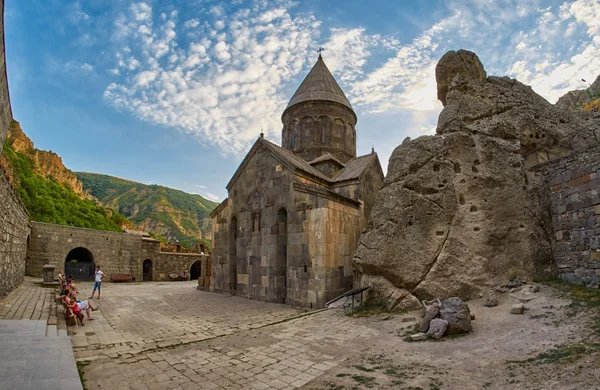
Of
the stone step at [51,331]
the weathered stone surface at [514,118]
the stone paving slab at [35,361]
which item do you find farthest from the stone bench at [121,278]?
the weathered stone surface at [514,118]

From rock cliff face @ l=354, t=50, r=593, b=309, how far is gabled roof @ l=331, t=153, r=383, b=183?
15.3 feet

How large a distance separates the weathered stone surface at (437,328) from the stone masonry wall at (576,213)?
3381 millimetres

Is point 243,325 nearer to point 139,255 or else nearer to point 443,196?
point 443,196

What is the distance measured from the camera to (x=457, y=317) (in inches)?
230

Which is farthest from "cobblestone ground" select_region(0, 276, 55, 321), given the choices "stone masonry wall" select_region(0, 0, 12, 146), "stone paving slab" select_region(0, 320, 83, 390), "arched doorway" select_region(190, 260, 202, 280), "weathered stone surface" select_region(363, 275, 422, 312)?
"arched doorway" select_region(190, 260, 202, 280)

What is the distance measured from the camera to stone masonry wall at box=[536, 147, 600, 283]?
6.60 meters

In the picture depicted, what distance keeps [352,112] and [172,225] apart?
177 feet

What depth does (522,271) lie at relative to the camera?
24.6 feet

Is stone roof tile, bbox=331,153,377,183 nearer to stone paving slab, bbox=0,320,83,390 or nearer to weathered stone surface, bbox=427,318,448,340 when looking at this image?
weathered stone surface, bbox=427,318,448,340

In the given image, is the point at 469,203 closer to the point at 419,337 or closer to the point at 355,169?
the point at 419,337

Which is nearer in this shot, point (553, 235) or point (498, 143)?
point (553, 235)

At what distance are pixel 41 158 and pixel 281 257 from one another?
40.6 meters

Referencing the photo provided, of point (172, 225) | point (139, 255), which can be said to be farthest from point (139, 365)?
point (172, 225)

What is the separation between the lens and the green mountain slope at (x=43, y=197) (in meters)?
27.7
